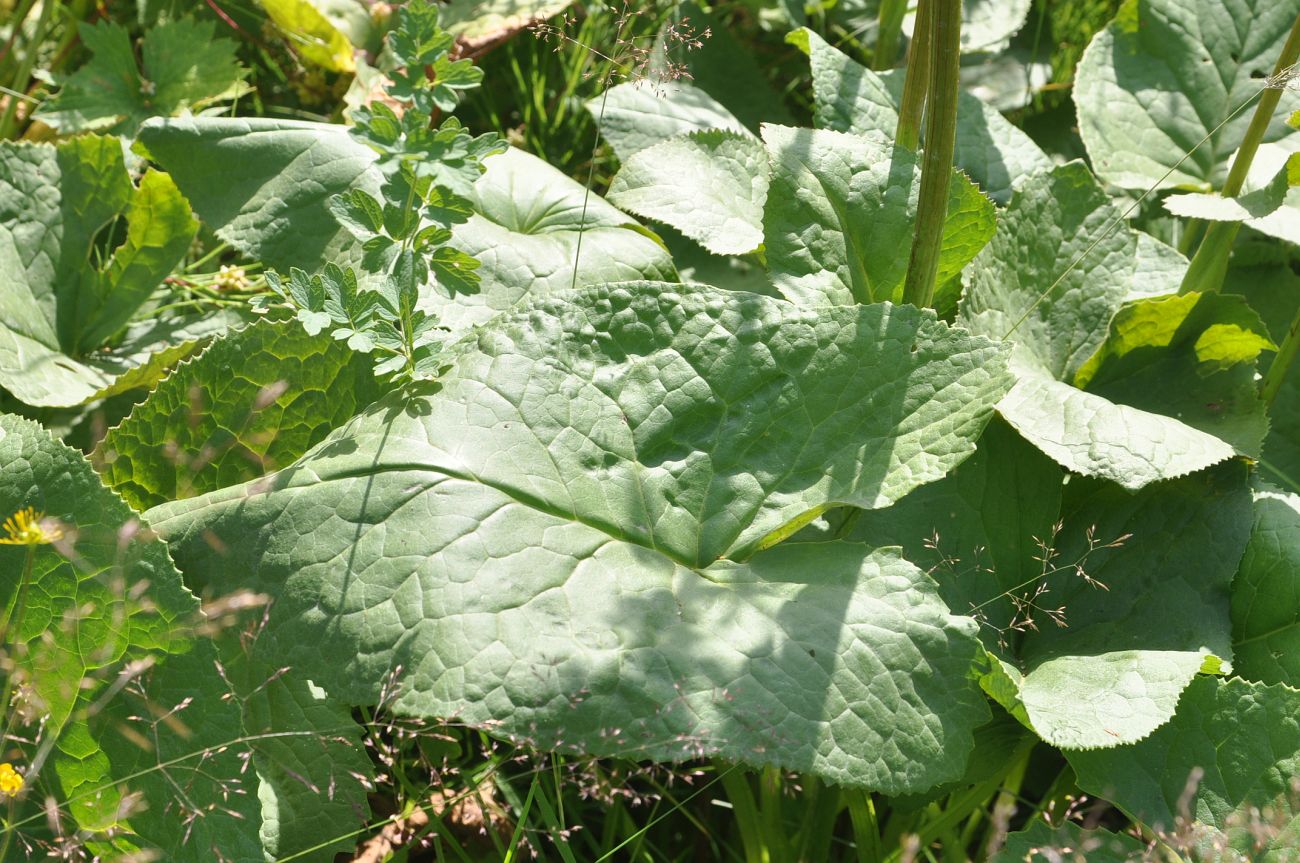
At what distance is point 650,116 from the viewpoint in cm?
258

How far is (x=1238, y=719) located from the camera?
5.55 feet

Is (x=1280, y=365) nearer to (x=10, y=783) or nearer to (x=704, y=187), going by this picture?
(x=704, y=187)

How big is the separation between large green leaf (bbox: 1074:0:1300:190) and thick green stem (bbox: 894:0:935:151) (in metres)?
0.61

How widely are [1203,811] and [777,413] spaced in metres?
0.82

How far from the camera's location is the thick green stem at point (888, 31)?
2.62 meters

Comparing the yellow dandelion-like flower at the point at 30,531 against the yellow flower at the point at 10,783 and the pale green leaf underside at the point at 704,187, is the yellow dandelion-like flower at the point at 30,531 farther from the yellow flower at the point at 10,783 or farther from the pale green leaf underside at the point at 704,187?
the pale green leaf underside at the point at 704,187

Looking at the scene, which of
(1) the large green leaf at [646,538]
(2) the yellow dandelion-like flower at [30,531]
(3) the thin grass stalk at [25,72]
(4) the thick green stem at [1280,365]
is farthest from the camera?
(3) the thin grass stalk at [25,72]

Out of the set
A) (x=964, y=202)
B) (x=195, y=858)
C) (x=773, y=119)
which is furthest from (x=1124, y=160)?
Result: (x=195, y=858)

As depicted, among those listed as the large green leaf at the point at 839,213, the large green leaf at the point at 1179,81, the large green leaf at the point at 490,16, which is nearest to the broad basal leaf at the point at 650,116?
the large green leaf at the point at 490,16

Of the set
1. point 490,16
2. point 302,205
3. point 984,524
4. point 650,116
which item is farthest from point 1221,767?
point 490,16

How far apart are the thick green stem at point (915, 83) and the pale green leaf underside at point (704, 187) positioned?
321 millimetres

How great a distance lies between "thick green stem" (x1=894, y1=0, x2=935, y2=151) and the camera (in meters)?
1.86

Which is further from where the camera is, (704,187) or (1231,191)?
(704,187)

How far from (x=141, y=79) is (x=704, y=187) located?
1461 mm
